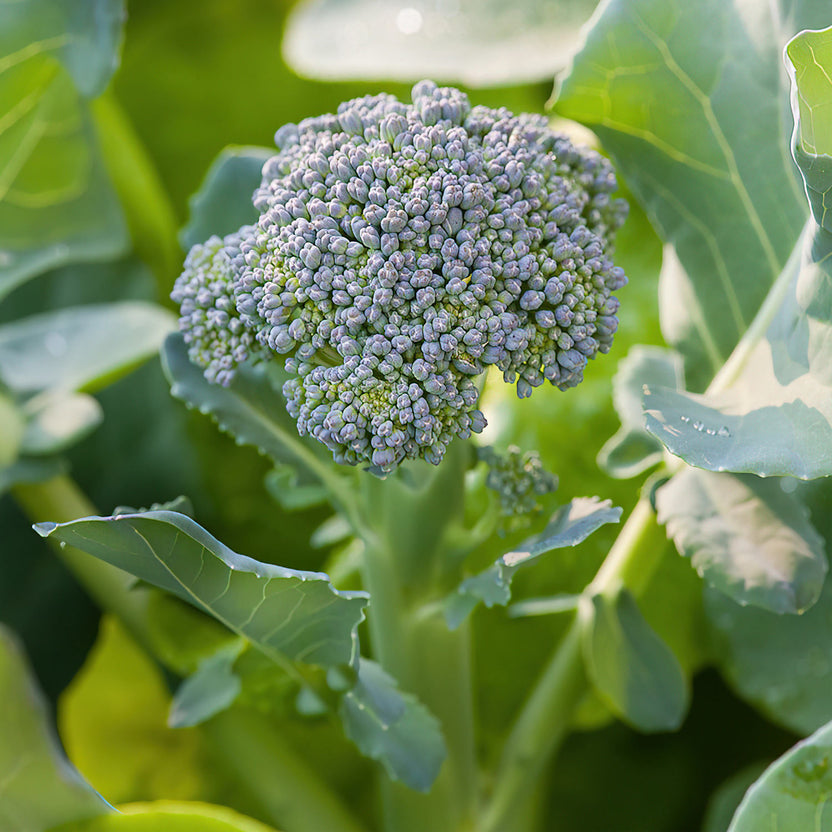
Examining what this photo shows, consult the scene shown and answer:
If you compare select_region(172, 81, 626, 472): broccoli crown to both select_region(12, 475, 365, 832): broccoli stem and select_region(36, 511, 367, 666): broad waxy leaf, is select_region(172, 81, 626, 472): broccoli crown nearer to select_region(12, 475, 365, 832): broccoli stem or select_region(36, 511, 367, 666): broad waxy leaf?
select_region(36, 511, 367, 666): broad waxy leaf

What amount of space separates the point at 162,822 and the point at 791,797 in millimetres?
407

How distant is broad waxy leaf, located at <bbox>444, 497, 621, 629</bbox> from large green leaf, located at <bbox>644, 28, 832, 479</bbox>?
6 cm

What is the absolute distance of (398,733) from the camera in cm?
62

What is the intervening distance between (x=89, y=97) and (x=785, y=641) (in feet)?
2.84

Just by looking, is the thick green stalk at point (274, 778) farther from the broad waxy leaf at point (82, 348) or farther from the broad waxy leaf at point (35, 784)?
the broad waxy leaf at point (82, 348)

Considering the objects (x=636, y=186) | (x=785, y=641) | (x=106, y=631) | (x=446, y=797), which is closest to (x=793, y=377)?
(x=636, y=186)

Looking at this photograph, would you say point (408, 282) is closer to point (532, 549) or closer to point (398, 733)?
point (532, 549)

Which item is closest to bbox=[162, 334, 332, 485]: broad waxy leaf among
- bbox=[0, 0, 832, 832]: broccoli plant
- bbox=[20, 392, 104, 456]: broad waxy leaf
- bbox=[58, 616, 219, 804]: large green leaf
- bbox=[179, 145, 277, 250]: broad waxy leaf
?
bbox=[0, 0, 832, 832]: broccoli plant

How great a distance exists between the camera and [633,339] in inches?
40.3

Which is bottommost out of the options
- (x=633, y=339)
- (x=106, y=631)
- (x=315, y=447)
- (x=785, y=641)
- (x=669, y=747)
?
(x=669, y=747)

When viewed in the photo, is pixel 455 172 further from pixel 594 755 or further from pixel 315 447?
pixel 594 755

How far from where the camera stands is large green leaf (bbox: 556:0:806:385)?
65 cm

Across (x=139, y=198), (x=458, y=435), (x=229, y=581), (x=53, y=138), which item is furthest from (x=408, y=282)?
(x=139, y=198)

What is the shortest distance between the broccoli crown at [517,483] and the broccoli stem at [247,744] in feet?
1.22
